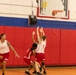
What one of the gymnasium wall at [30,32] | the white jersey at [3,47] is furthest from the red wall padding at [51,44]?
the white jersey at [3,47]

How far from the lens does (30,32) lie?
1329 cm

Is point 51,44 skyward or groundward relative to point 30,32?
groundward

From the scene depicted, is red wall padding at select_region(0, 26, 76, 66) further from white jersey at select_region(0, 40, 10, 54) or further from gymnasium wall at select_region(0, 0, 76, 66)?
white jersey at select_region(0, 40, 10, 54)

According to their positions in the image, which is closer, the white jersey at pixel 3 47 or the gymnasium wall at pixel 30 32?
the white jersey at pixel 3 47

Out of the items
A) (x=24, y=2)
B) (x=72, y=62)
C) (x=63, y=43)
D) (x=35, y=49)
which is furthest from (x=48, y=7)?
(x=35, y=49)

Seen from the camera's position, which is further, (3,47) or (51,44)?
(51,44)

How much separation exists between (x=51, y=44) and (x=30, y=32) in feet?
4.80

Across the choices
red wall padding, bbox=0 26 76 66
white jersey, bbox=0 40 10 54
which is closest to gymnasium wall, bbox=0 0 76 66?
red wall padding, bbox=0 26 76 66

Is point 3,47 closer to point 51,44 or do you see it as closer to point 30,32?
point 30,32

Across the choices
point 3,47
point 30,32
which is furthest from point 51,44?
point 3,47

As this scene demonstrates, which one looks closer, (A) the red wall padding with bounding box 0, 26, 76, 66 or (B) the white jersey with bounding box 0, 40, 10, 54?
(B) the white jersey with bounding box 0, 40, 10, 54

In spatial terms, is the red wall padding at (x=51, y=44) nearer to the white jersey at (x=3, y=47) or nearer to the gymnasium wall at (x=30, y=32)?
the gymnasium wall at (x=30, y=32)

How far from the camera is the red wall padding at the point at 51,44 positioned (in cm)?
1269

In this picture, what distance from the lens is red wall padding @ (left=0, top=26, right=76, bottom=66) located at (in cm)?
1269
